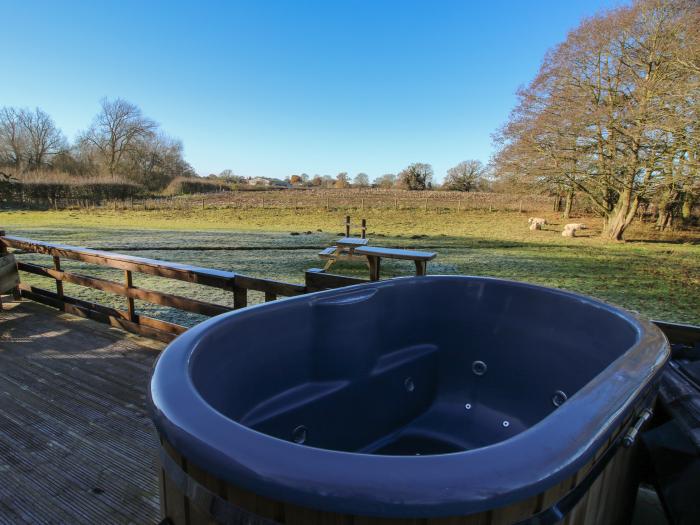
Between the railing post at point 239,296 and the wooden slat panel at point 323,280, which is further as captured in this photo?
the railing post at point 239,296

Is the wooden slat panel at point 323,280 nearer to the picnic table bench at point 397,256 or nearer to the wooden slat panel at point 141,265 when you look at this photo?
the picnic table bench at point 397,256

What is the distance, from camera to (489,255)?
8273 millimetres

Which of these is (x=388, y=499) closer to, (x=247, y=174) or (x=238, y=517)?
(x=238, y=517)

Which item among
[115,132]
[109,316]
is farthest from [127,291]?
[115,132]

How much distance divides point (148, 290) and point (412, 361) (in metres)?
2.15

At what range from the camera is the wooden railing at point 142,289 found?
2380 millimetres

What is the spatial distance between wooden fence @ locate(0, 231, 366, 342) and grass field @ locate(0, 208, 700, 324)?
2.79 ft

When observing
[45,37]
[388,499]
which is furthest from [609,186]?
[45,37]

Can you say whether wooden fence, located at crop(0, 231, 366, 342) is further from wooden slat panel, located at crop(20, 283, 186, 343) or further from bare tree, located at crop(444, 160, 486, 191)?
bare tree, located at crop(444, 160, 486, 191)

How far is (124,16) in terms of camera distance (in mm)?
8320

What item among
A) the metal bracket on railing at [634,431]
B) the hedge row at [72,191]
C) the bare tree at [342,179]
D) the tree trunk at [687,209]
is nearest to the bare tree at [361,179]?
the bare tree at [342,179]

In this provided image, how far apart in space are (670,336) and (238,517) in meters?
1.78

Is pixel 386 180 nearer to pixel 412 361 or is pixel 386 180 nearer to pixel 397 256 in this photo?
pixel 397 256

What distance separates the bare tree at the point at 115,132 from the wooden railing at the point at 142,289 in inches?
1138
